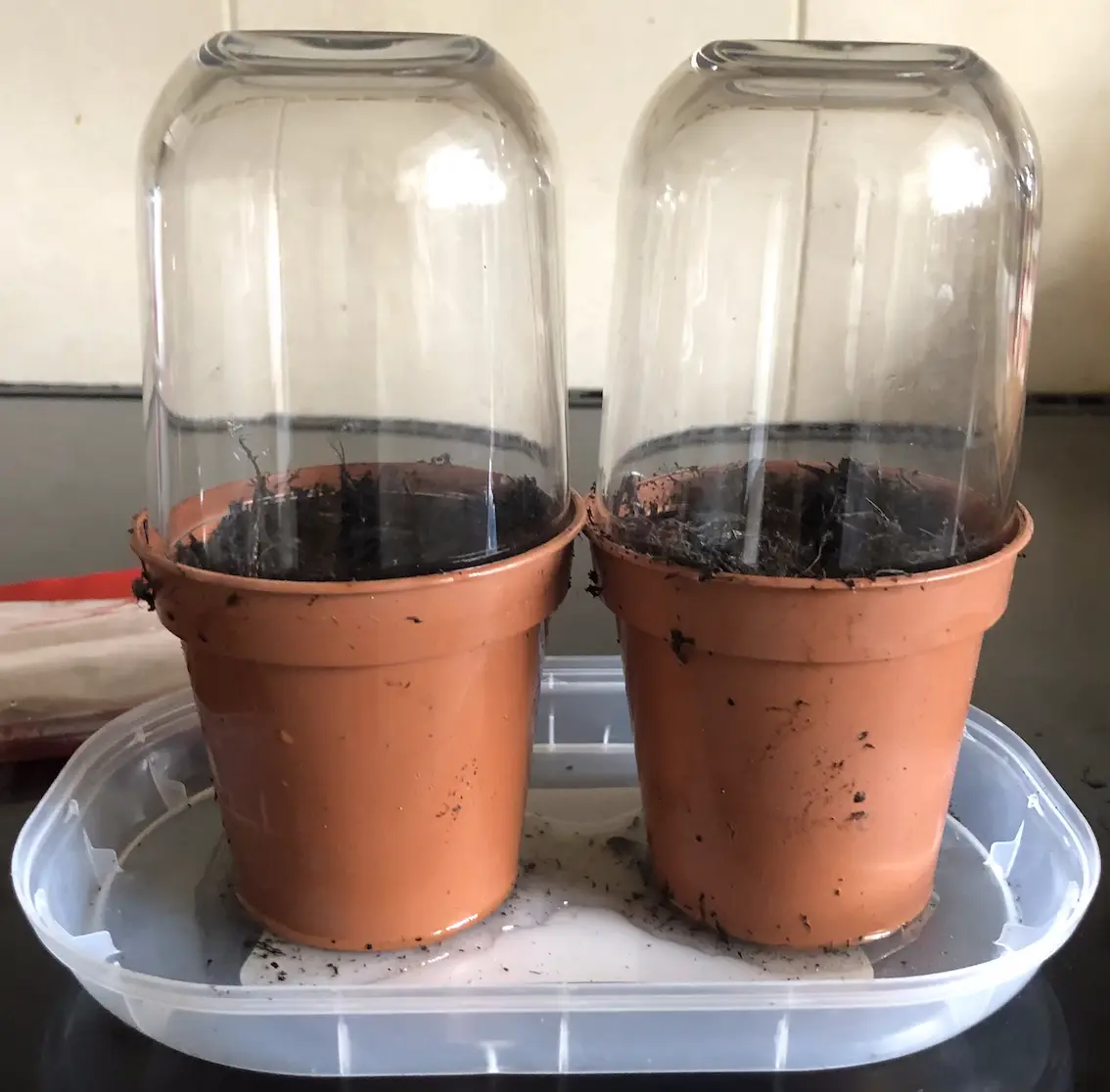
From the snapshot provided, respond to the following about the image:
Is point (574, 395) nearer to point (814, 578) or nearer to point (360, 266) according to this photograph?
point (360, 266)

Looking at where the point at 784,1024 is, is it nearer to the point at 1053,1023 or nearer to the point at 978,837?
the point at 1053,1023

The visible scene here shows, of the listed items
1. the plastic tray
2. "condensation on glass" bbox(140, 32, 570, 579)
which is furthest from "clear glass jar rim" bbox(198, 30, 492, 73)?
the plastic tray

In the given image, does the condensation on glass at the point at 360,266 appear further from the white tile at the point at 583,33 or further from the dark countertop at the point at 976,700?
the white tile at the point at 583,33

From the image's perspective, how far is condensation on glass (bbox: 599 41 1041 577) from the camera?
57 centimetres

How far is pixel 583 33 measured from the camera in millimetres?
1235

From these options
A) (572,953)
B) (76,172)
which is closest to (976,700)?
(572,953)

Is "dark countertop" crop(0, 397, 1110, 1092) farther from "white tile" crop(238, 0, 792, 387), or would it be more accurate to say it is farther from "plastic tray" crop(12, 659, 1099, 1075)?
"white tile" crop(238, 0, 792, 387)

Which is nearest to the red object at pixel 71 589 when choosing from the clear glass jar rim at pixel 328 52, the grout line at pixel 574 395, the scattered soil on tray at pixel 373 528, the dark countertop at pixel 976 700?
the dark countertop at pixel 976 700

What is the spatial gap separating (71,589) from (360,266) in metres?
0.37

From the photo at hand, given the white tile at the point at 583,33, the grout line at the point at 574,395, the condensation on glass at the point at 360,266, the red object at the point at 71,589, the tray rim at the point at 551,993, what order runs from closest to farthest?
the tray rim at the point at 551,993 < the condensation on glass at the point at 360,266 < the red object at the point at 71,589 < the white tile at the point at 583,33 < the grout line at the point at 574,395

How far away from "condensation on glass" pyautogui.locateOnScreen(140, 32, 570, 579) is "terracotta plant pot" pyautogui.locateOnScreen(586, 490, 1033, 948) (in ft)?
0.30

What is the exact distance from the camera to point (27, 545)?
1.03 meters

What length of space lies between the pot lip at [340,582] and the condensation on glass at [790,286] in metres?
0.07

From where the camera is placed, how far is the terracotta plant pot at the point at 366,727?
47 cm
